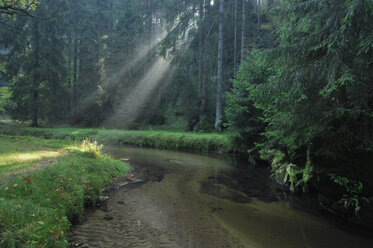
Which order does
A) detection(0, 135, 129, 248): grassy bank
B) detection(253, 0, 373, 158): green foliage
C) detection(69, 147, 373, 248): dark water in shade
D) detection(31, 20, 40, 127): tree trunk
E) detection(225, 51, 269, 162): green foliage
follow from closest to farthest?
1. detection(0, 135, 129, 248): grassy bank
2. detection(69, 147, 373, 248): dark water in shade
3. detection(253, 0, 373, 158): green foliage
4. detection(225, 51, 269, 162): green foliage
5. detection(31, 20, 40, 127): tree trunk

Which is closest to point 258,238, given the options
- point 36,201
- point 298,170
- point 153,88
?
point 298,170

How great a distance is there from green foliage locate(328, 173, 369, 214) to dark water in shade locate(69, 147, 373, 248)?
27.1 inches

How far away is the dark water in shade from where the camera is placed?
4.67m

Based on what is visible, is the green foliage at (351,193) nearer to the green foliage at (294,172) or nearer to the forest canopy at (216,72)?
the forest canopy at (216,72)

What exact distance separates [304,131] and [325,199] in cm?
198

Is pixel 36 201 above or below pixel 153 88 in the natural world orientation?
below

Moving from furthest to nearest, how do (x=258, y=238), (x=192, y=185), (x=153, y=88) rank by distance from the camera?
(x=153, y=88) → (x=192, y=185) → (x=258, y=238)

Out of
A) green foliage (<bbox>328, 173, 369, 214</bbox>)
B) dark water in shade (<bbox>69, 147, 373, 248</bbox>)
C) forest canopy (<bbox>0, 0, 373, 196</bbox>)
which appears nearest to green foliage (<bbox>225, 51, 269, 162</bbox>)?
forest canopy (<bbox>0, 0, 373, 196</bbox>)

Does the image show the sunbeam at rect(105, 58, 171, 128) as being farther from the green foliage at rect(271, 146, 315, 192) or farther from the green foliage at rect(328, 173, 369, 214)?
the green foliage at rect(328, 173, 369, 214)

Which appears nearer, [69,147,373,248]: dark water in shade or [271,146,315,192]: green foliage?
[69,147,373,248]: dark water in shade

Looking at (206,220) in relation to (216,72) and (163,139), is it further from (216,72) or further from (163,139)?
(216,72)

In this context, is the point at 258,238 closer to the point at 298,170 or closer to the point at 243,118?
the point at 298,170

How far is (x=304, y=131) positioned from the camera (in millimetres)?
6582

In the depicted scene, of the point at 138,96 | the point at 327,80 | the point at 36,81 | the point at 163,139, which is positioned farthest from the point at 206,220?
the point at 36,81
